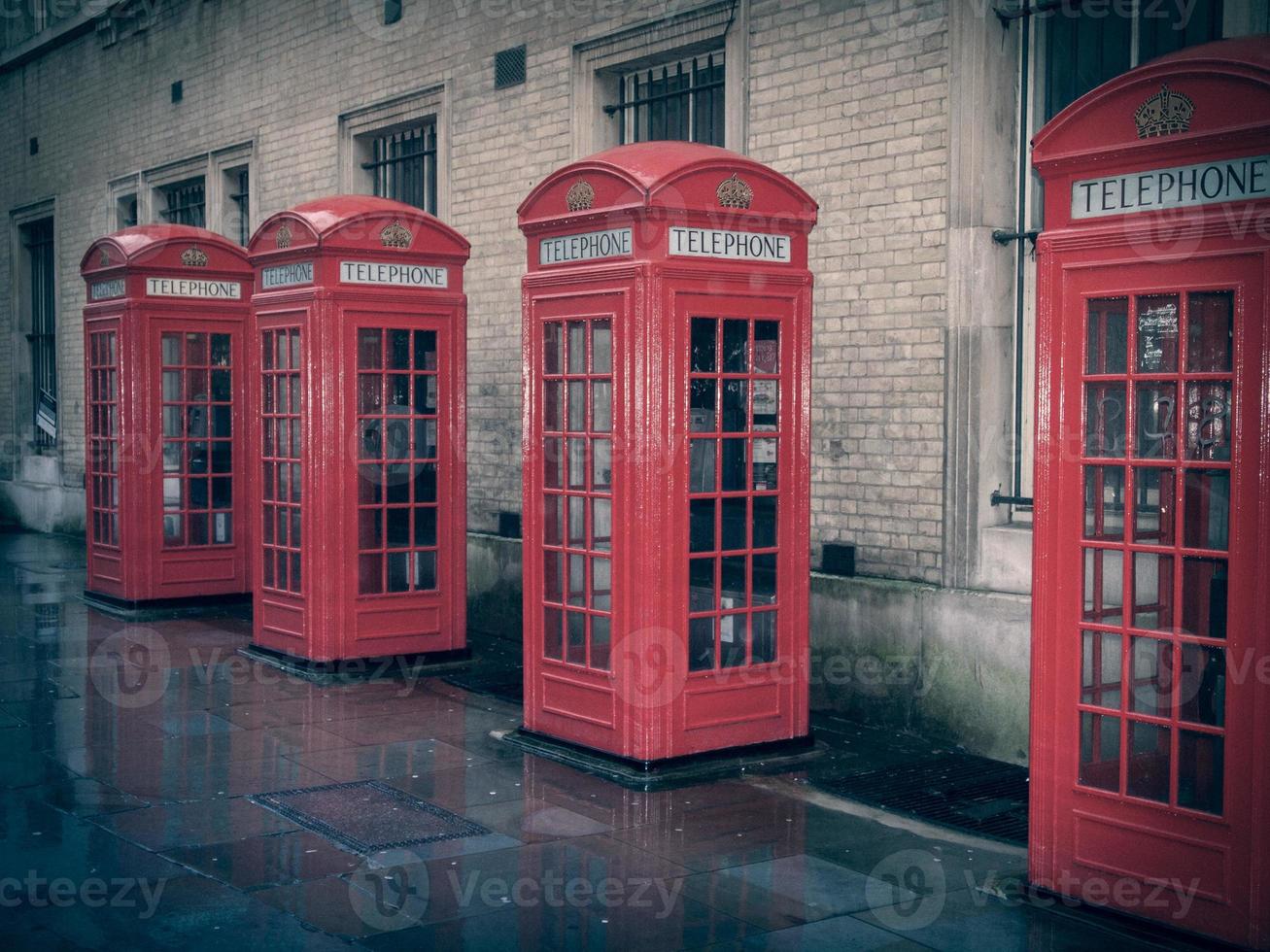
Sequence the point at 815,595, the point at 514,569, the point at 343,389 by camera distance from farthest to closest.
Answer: the point at 514,569 → the point at 343,389 → the point at 815,595

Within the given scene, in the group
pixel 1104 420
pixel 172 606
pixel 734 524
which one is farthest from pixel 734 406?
pixel 172 606

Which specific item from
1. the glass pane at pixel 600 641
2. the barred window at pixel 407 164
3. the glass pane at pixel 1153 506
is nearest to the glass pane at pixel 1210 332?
the glass pane at pixel 1153 506

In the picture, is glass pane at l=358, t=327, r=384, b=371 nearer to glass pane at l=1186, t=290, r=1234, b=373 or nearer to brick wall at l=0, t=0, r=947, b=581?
brick wall at l=0, t=0, r=947, b=581

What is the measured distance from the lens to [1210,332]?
473cm

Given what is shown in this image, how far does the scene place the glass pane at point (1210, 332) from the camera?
15.4 feet

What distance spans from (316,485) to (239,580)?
3341 mm

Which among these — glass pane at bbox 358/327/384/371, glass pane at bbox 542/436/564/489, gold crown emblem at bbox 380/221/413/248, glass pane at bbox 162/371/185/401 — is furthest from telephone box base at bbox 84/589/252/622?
glass pane at bbox 542/436/564/489

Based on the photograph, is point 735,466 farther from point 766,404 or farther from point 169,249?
point 169,249

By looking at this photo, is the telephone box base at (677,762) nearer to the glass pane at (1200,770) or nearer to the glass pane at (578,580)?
the glass pane at (578,580)

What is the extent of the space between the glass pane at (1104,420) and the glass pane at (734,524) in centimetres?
228

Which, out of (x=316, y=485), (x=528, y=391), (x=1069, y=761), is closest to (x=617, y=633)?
(x=528, y=391)

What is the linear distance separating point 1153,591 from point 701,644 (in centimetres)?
259

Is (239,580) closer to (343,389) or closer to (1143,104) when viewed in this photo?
(343,389)

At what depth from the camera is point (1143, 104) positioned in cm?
482
